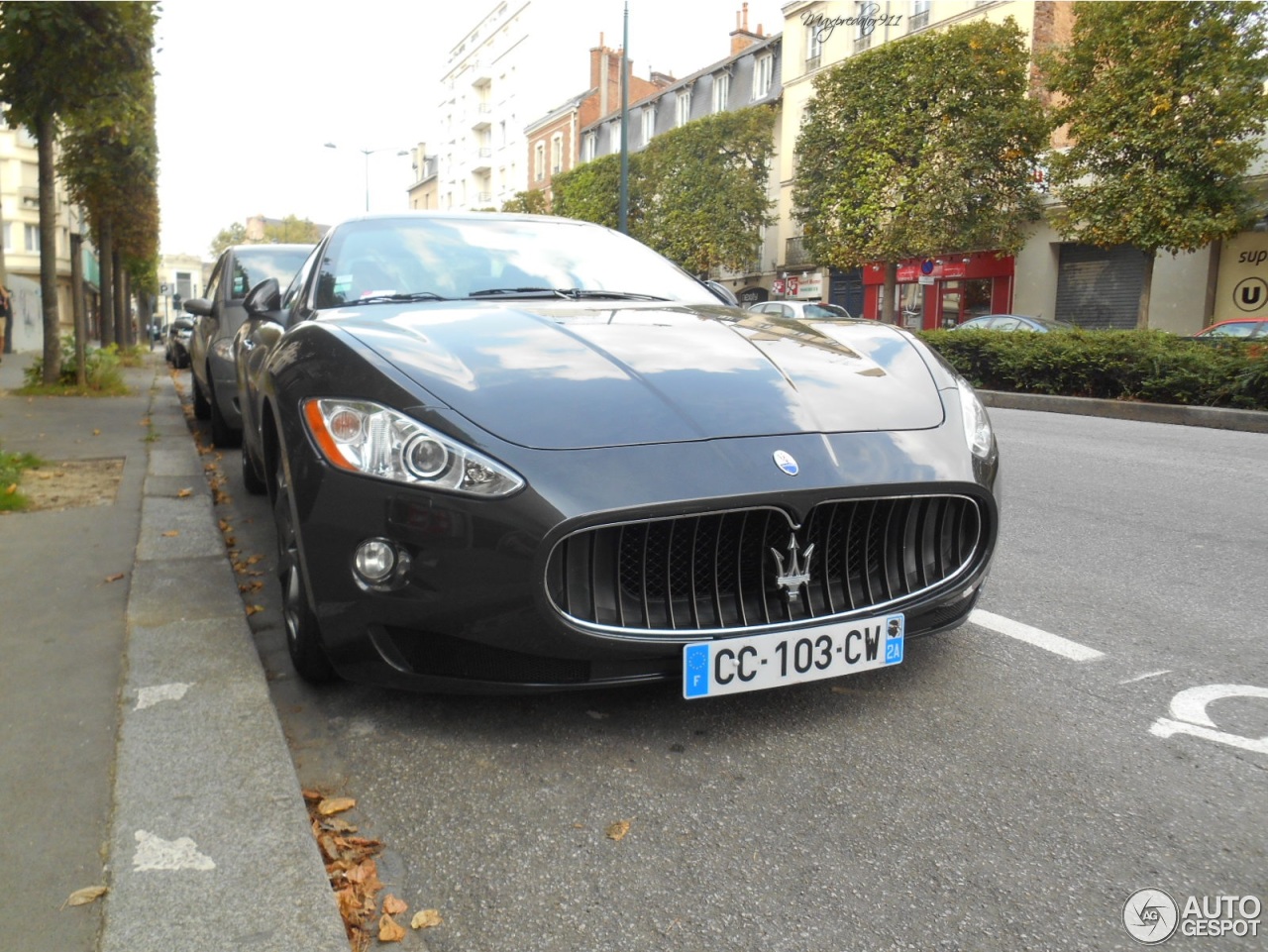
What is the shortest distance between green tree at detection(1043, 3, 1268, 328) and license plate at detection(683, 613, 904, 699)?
2209 cm

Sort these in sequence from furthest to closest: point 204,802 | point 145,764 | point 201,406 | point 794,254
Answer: point 794,254
point 201,406
point 145,764
point 204,802

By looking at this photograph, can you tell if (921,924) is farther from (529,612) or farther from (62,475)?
(62,475)

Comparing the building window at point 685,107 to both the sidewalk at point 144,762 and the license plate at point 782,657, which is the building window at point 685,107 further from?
the license plate at point 782,657

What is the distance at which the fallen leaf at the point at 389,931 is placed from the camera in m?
1.90

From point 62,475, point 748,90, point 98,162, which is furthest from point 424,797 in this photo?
point 748,90

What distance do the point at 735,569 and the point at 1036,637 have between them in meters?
1.39

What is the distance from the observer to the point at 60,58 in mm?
10594

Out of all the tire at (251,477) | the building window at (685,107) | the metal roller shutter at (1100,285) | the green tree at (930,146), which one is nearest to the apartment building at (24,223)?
the building window at (685,107)

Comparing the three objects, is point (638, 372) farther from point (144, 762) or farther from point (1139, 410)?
point (1139, 410)

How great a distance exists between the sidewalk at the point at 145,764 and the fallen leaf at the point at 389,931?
3.5 inches

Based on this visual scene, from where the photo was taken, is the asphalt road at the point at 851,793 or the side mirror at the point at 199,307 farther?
the side mirror at the point at 199,307

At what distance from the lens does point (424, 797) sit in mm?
2414

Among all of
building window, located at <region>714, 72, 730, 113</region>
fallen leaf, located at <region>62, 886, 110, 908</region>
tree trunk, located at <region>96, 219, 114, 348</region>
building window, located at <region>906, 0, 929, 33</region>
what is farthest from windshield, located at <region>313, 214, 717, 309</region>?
building window, located at <region>714, 72, 730, 113</region>

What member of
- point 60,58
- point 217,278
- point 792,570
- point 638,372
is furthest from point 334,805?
point 60,58
